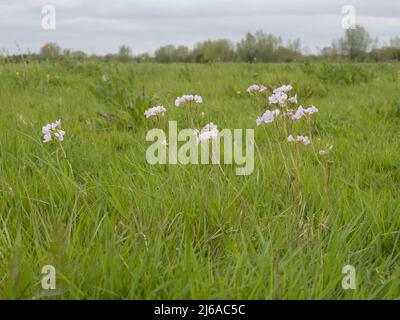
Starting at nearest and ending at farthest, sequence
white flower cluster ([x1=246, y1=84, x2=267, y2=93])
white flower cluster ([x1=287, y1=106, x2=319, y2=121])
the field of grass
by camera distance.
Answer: the field of grass → white flower cluster ([x1=287, y1=106, x2=319, y2=121]) → white flower cluster ([x1=246, y1=84, x2=267, y2=93])

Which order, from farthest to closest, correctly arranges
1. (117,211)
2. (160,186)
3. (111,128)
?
(111,128)
(160,186)
(117,211)

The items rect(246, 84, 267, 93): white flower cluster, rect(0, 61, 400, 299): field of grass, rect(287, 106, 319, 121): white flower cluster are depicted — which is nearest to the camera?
rect(0, 61, 400, 299): field of grass

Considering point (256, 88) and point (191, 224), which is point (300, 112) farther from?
point (191, 224)

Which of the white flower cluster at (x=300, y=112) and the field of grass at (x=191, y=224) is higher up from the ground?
the white flower cluster at (x=300, y=112)

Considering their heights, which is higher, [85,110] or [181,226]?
[85,110]

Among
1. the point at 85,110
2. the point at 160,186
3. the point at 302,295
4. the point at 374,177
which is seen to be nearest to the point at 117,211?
the point at 160,186

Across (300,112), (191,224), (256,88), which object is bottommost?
(191,224)

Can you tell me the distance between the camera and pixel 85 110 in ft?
14.6

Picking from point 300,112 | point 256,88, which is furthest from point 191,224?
point 256,88

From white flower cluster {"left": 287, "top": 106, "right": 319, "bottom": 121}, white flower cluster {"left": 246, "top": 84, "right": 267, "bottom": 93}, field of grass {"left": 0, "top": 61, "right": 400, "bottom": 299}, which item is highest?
white flower cluster {"left": 246, "top": 84, "right": 267, "bottom": 93}

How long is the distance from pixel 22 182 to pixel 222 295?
4.27 ft

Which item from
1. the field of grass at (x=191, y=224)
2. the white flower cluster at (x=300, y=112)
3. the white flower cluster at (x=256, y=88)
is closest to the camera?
the field of grass at (x=191, y=224)
